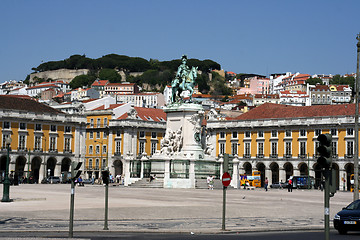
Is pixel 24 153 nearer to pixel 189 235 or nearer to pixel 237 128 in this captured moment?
pixel 237 128

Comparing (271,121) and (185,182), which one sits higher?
(271,121)

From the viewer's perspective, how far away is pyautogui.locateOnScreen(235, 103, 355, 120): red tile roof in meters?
89.0

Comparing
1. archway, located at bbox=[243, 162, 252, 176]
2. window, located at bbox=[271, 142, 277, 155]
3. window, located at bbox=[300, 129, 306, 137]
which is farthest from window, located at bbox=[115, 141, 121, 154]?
window, located at bbox=[300, 129, 306, 137]

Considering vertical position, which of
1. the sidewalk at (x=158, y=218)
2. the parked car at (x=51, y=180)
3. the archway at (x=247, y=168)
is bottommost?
the parked car at (x=51, y=180)

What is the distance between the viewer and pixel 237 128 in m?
98.4

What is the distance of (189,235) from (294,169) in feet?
245

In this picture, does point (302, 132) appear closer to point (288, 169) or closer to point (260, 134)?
point (288, 169)

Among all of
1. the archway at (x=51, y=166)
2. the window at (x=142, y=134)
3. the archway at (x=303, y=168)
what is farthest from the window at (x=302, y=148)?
the archway at (x=51, y=166)

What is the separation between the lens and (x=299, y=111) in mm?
94125

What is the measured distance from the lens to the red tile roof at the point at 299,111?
292ft

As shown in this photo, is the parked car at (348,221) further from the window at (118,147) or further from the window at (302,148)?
Answer: the window at (118,147)

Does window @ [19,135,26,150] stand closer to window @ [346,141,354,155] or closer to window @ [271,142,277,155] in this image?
window @ [271,142,277,155]

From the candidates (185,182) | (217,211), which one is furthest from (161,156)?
(217,211)

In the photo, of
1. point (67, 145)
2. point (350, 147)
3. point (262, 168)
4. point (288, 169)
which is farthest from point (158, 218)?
point (262, 168)
